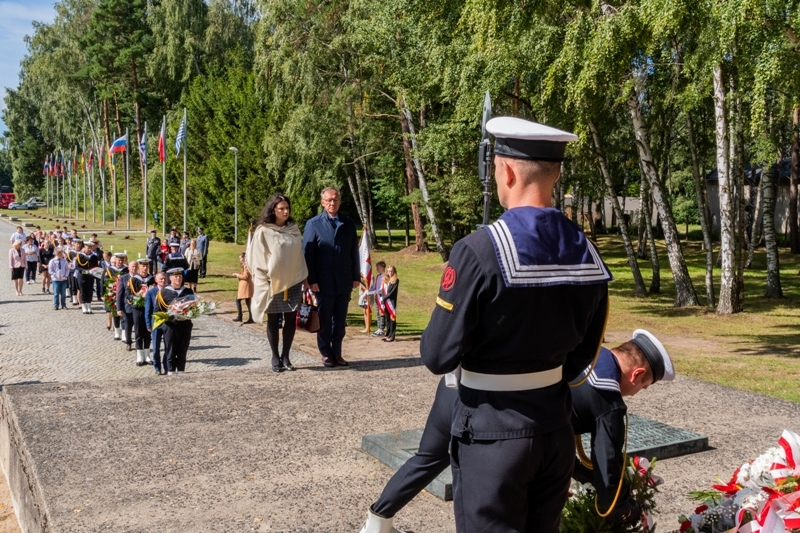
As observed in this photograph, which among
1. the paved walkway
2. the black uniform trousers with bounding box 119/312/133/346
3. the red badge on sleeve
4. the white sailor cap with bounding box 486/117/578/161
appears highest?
the white sailor cap with bounding box 486/117/578/161

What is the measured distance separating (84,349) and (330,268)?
761 centimetres

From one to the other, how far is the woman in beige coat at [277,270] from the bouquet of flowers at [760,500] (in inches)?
198

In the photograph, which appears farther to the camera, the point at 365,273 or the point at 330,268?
the point at 365,273

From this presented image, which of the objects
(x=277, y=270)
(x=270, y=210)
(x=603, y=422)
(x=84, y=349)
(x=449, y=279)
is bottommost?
(x=84, y=349)

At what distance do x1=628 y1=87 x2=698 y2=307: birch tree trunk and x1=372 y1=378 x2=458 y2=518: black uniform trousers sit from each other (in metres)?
16.9

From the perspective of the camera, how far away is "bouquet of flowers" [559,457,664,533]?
3479 millimetres

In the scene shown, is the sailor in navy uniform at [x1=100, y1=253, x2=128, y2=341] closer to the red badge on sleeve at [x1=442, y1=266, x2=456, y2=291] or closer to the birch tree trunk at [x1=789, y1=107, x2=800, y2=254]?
the red badge on sleeve at [x1=442, y1=266, x2=456, y2=291]

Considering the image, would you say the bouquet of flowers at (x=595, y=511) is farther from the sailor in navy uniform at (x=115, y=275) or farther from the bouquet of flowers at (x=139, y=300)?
the sailor in navy uniform at (x=115, y=275)

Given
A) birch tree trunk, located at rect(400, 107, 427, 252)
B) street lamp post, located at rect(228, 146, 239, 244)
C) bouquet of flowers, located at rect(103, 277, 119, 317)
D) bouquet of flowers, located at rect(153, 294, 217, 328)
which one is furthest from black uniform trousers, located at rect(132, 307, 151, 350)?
street lamp post, located at rect(228, 146, 239, 244)

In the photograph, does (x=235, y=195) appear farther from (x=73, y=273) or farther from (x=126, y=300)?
(x=126, y=300)

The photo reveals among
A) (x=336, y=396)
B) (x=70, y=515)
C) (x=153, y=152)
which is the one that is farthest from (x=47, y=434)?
(x=153, y=152)

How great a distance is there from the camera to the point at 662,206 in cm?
1991

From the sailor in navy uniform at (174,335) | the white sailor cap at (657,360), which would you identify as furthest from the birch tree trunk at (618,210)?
the white sailor cap at (657,360)

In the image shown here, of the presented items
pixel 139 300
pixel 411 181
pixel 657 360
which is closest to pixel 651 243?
pixel 411 181
